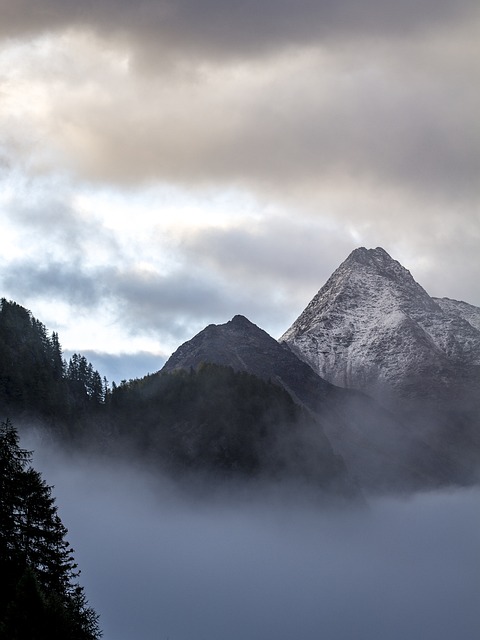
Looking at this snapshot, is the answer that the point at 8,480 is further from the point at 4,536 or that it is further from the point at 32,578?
the point at 32,578

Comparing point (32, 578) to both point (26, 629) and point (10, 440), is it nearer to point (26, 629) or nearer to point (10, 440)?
point (26, 629)

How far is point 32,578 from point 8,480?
853 centimetres

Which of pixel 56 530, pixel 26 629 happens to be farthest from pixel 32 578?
pixel 56 530

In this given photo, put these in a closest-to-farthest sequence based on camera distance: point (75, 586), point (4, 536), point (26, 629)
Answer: point (26, 629)
point (4, 536)
point (75, 586)

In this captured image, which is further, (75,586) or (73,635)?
(75,586)

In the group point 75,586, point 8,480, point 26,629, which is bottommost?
point 26,629

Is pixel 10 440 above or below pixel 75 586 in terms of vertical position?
above

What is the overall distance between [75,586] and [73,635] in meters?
7.94

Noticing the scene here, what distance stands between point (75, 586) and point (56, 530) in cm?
483

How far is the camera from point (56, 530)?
66250 mm

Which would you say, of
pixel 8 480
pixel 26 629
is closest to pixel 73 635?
pixel 26 629

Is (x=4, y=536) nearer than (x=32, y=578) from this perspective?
No

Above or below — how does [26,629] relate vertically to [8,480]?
below

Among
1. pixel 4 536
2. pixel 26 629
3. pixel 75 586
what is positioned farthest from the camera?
pixel 75 586
